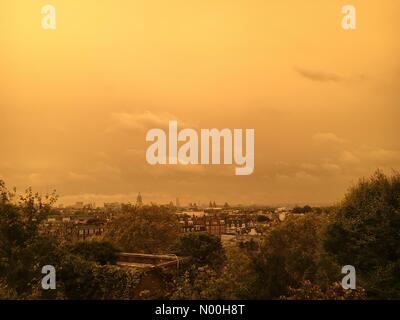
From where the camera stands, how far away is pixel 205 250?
7.66 m

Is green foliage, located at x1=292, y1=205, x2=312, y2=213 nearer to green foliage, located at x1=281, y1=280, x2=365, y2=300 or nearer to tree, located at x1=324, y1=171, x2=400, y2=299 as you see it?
tree, located at x1=324, y1=171, x2=400, y2=299

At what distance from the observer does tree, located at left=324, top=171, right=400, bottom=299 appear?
7.22 m

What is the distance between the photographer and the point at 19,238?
289 inches

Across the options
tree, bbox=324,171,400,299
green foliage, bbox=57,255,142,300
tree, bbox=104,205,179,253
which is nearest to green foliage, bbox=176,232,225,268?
tree, bbox=104,205,179,253

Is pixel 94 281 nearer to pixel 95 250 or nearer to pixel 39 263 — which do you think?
pixel 95 250

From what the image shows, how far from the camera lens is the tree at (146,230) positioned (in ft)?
26.0

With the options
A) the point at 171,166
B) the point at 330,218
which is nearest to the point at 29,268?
the point at 171,166

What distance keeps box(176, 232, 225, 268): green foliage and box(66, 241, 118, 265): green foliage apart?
1.28 metres

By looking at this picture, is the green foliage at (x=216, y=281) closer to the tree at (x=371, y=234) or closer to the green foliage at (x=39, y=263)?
the green foliage at (x=39, y=263)

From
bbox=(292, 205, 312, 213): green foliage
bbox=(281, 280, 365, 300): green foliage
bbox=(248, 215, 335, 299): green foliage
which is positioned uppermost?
bbox=(292, 205, 312, 213): green foliage

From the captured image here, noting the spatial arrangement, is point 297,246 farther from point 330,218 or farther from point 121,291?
point 121,291

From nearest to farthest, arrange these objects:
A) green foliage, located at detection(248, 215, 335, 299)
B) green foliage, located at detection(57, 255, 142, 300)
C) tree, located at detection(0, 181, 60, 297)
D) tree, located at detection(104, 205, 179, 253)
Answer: tree, located at detection(0, 181, 60, 297) → green foliage, located at detection(57, 255, 142, 300) → green foliage, located at detection(248, 215, 335, 299) → tree, located at detection(104, 205, 179, 253)

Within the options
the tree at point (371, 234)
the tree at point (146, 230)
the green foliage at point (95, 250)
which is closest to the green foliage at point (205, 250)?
the tree at point (146, 230)

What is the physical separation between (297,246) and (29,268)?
439 centimetres
